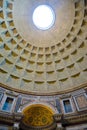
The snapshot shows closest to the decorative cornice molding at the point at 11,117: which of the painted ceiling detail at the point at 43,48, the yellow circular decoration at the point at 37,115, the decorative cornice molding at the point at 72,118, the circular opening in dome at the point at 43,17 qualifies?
the yellow circular decoration at the point at 37,115

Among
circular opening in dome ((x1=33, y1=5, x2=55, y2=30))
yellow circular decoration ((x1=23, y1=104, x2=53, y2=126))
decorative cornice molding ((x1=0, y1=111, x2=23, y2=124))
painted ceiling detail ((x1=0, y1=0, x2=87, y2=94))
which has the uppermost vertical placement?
circular opening in dome ((x1=33, y1=5, x2=55, y2=30))

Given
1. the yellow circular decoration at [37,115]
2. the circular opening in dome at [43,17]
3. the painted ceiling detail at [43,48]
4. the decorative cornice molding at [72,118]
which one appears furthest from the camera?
the circular opening in dome at [43,17]

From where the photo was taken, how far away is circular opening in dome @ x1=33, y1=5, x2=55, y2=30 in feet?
62.6

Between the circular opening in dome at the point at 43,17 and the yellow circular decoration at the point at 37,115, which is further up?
the circular opening in dome at the point at 43,17

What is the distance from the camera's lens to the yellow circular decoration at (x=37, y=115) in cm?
1413

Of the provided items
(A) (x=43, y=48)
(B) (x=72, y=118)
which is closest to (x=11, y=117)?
(B) (x=72, y=118)

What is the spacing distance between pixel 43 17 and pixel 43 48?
496 centimetres

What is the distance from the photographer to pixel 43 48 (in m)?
19.1

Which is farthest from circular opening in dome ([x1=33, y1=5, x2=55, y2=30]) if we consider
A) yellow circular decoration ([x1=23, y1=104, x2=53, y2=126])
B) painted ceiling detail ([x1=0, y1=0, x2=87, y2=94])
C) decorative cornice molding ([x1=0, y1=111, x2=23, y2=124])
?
decorative cornice molding ([x1=0, y1=111, x2=23, y2=124])

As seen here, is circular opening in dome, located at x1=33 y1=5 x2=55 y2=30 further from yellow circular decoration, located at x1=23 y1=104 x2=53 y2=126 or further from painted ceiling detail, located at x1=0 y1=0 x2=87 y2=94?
yellow circular decoration, located at x1=23 y1=104 x2=53 y2=126

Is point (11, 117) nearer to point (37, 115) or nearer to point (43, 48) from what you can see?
point (37, 115)

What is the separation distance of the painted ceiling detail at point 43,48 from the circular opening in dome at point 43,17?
2.09ft

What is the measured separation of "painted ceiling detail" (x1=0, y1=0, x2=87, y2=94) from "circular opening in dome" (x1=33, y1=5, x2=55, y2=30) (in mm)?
637

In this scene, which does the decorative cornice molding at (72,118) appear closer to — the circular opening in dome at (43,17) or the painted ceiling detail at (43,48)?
the painted ceiling detail at (43,48)
